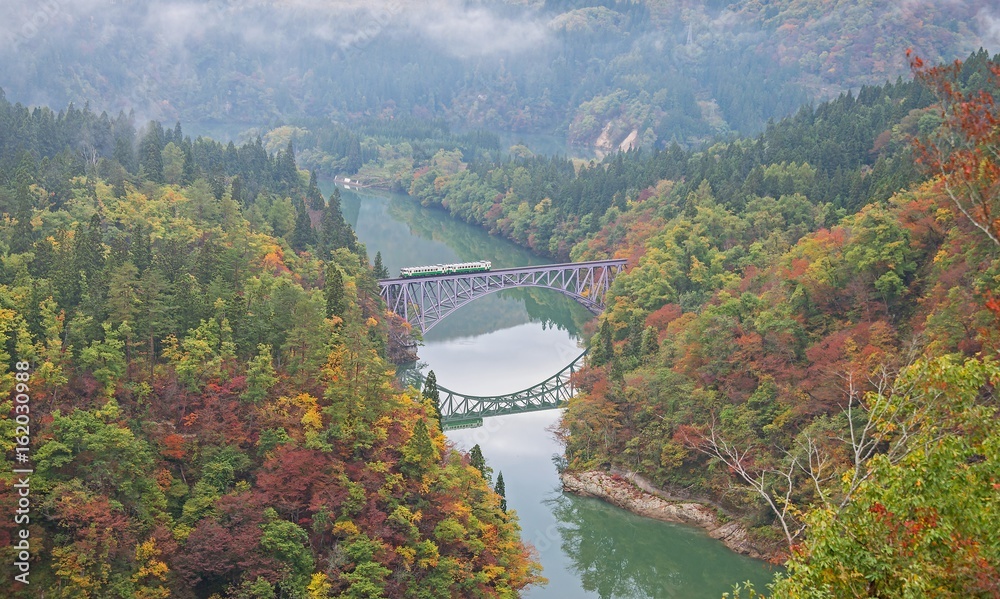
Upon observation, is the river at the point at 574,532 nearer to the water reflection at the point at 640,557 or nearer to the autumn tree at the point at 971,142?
the water reflection at the point at 640,557

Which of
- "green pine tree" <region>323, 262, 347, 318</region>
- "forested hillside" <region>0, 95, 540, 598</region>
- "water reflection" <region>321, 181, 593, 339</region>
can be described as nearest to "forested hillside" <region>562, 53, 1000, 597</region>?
"water reflection" <region>321, 181, 593, 339</region>

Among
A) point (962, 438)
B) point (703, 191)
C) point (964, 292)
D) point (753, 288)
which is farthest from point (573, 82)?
point (962, 438)

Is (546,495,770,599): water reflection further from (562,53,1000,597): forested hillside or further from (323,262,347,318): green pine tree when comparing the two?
(323,262,347,318): green pine tree

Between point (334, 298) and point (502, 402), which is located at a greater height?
point (334, 298)

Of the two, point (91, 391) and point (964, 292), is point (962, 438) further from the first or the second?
point (91, 391)

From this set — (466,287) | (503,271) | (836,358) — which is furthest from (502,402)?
(836,358)

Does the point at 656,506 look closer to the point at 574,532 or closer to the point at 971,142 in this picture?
the point at 574,532
